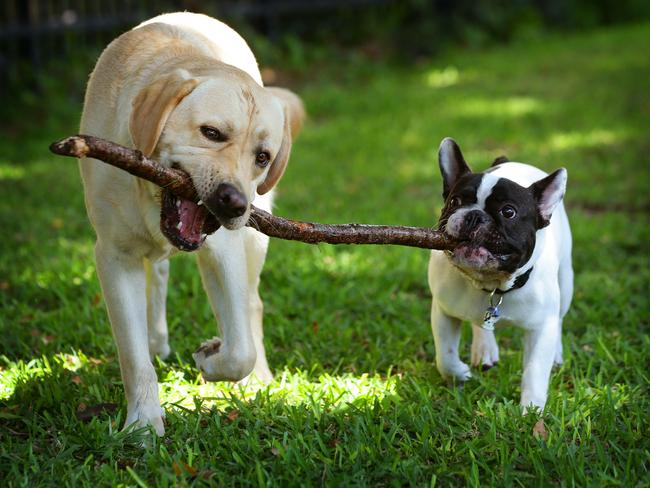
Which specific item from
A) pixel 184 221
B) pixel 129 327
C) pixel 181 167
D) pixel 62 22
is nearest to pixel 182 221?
pixel 184 221

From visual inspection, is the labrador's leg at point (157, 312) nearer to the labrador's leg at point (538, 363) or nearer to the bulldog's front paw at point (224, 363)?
the bulldog's front paw at point (224, 363)

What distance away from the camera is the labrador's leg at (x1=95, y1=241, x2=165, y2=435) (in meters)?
→ 4.07

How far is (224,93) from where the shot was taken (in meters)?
3.77

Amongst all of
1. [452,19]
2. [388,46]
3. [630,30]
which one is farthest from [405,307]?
[630,30]

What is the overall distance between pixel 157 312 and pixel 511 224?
2.06 metres

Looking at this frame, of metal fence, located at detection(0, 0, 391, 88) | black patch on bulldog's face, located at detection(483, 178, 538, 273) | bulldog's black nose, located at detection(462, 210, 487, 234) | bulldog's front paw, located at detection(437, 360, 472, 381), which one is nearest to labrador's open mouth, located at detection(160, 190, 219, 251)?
bulldog's black nose, located at detection(462, 210, 487, 234)

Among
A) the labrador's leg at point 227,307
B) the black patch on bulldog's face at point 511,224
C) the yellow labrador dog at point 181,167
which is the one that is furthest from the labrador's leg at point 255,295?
the black patch on bulldog's face at point 511,224

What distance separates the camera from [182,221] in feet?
12.5

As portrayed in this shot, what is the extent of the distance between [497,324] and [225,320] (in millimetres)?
1339

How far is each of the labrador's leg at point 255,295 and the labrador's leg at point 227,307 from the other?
35cm

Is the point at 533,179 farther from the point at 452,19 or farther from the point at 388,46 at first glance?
the point at 452,19

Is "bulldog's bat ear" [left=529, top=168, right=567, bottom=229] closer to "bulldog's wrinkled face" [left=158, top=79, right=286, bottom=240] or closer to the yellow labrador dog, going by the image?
the yellow labrador dog

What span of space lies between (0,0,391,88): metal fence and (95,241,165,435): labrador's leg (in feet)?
29.6

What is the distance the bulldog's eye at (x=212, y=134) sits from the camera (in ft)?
12.1
